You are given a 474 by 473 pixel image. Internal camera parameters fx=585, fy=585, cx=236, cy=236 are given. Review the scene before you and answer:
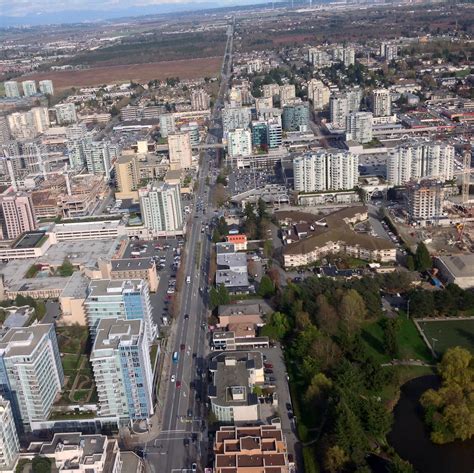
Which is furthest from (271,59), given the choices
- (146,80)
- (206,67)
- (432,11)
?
(432,11)

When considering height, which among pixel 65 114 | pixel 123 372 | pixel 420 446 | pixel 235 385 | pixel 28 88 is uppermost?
pixel 28 88

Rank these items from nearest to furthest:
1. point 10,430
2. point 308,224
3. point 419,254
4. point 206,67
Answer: point 10,430
point 419,254
point 308,224
point 206,67

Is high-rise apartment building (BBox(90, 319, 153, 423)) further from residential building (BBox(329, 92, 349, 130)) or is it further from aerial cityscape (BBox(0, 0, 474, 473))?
residential building (BBox(329, 92, 349, 130))

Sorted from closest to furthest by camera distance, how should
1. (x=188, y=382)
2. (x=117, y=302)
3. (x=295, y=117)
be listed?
(x=188, y=382)
(x=117, y=302)
(x=295, y=117)

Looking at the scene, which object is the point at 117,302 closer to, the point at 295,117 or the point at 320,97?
the point at 295,117

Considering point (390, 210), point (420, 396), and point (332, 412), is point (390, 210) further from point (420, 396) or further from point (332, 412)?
point (332, 412)

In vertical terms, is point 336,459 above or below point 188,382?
above

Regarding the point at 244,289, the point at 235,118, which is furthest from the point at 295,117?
the point at 244,289

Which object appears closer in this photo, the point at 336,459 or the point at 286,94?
the point at 336,459
